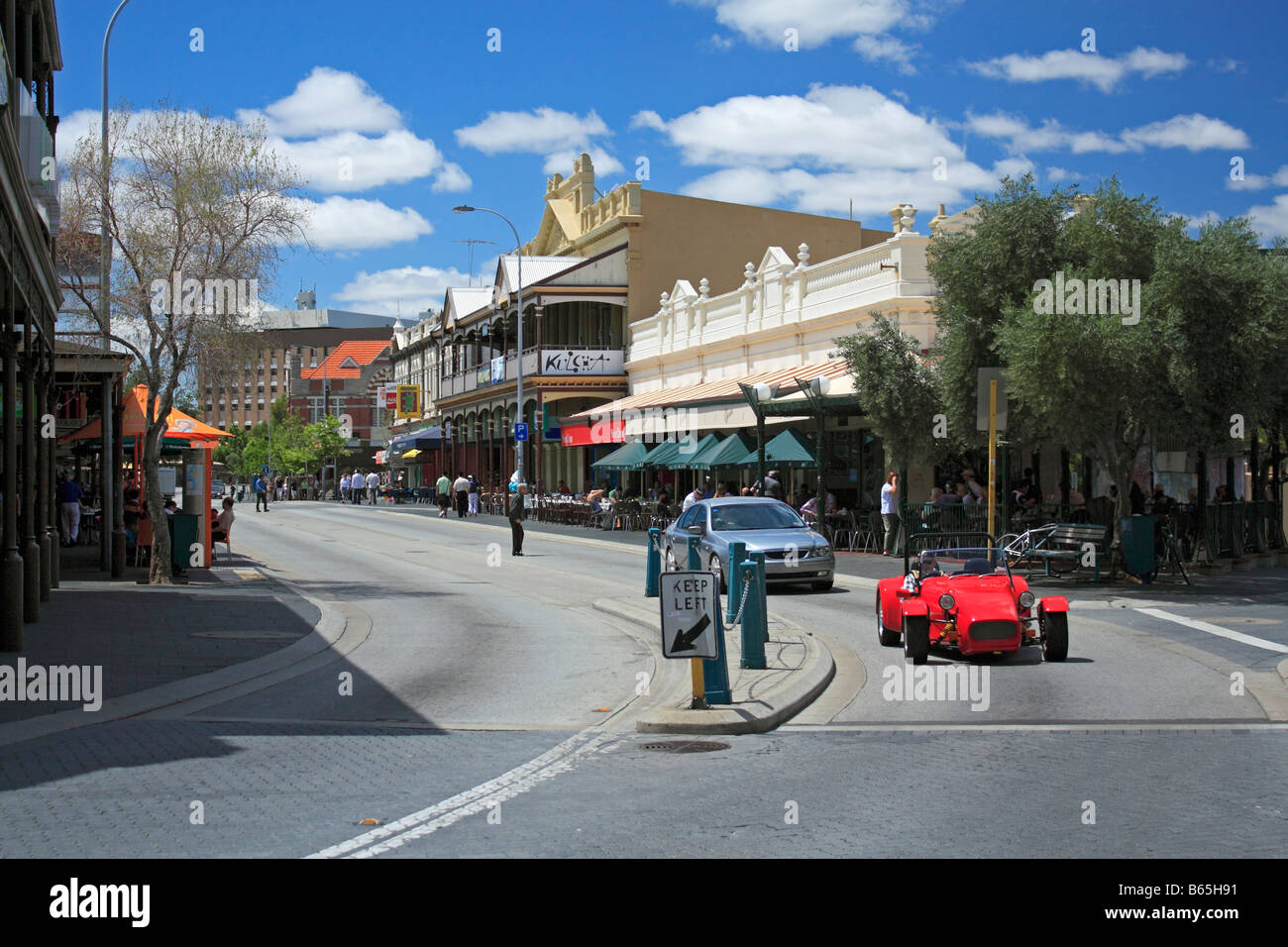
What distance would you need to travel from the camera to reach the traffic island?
9484 mm

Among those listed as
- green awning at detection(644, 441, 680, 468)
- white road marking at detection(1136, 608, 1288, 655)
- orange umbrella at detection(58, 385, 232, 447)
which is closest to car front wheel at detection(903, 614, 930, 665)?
white road marking at detection(1136, 608, 1288, 655)

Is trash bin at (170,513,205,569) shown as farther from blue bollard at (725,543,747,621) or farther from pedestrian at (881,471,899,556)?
pedestrian at (881,471,899,556)

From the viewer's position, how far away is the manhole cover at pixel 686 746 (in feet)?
28.9

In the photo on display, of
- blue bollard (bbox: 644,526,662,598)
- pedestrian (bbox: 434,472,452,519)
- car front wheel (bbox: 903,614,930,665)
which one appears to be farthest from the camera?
pedestrian (bbox: 434,472,452,519)

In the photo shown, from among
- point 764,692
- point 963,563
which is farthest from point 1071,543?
point 764,692

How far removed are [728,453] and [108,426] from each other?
15.4 m

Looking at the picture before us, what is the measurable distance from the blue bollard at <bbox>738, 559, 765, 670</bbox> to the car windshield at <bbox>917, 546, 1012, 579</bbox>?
2.32 m

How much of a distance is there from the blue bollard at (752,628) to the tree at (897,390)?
46.3 ft

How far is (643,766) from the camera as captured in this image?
326 inches

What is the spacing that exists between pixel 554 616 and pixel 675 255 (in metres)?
34.6

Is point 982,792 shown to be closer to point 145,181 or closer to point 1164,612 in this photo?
point 1164,612

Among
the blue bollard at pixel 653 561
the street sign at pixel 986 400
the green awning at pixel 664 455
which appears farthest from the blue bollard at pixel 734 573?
the green awning at pixel 664 455

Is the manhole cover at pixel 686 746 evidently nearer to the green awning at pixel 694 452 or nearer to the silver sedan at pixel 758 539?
the silver sedan at pixel 758 539
